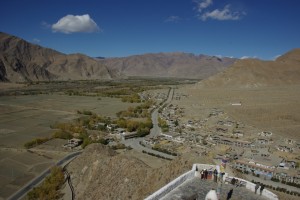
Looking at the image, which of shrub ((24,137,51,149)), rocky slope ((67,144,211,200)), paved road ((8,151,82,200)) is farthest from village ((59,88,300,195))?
rocky slope ((67,144,211,200))

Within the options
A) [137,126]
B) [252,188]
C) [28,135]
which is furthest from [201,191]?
[137,126]

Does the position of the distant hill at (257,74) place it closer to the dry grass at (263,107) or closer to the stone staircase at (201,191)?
the dry grass at (263,107)

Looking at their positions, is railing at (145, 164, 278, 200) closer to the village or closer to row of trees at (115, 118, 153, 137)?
the village

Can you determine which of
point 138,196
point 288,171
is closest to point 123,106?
point 288,171

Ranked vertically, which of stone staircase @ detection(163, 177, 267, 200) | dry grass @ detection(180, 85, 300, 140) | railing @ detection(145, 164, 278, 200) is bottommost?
dry grass @ detection(180, 85, 300, 140)

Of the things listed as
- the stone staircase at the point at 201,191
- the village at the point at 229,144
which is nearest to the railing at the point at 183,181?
the stone staircase at the point at 201,191

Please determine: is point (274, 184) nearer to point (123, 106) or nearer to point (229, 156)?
point (229, 156)
